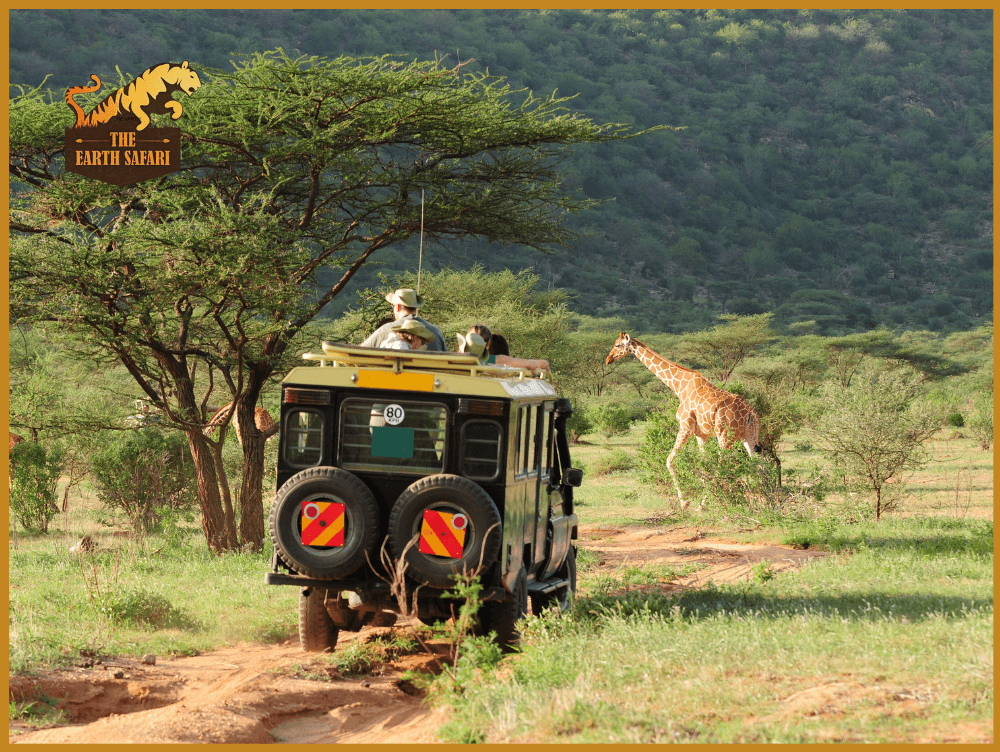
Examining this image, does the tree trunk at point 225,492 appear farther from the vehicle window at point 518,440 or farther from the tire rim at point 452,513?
the tire rim at point 452,513

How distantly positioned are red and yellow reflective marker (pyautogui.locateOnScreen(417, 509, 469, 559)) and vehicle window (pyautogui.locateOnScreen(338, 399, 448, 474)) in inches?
14.3

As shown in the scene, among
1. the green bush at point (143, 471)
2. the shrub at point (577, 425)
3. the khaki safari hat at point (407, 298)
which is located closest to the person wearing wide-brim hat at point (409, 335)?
the khaki safari hat at point (407, 298)

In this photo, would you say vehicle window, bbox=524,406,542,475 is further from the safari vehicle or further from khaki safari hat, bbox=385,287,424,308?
khaki safari hat, bbox=385,287,424,308

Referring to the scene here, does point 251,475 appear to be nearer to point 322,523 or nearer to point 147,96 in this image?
point 147,96

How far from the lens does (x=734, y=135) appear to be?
90375 millimetres

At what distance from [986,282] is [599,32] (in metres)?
45.8

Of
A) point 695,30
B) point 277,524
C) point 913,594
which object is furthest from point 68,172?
point 695,30

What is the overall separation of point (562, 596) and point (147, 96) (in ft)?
26.4

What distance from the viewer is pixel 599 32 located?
330 ft

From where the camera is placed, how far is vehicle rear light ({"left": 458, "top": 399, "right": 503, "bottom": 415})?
6273mm

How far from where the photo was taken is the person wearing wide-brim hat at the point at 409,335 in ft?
24.1

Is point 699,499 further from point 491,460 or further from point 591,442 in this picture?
point 591,442

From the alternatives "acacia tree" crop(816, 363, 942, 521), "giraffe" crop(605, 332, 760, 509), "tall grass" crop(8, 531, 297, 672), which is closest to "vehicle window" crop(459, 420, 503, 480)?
"tall grass" crop(8, 531, 297, 672)

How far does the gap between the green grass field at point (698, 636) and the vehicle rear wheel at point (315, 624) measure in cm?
89
